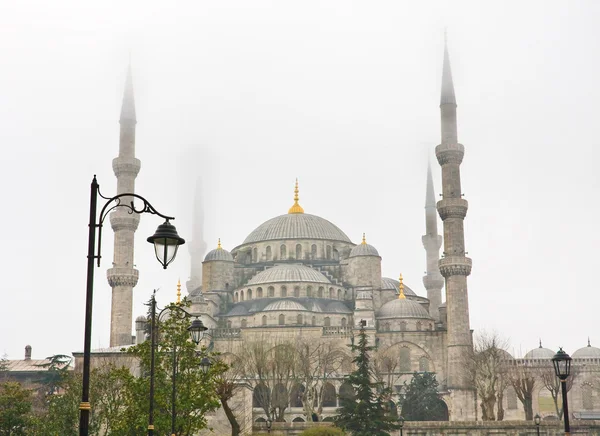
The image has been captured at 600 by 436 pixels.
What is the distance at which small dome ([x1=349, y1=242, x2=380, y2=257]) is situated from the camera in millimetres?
68875

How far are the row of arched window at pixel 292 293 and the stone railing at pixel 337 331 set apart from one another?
450cm

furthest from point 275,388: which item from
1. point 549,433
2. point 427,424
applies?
point 549,433

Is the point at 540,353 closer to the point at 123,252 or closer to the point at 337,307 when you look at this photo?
the point at 337,307

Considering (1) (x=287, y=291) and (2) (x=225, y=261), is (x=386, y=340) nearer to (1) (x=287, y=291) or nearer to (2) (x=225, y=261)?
(1) (x=287, y=291)

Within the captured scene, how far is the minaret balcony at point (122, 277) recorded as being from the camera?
5944cm

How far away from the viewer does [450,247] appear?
2288 inches

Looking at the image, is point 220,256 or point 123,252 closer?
point 123,252

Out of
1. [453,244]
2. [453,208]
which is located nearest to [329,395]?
[453,244]

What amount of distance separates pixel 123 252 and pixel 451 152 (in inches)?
940

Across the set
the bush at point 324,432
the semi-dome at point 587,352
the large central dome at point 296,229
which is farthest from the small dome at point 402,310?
the bush at point 324,432

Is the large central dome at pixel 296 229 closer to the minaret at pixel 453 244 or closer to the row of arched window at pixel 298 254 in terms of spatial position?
the row of arched window at pixel 298 254

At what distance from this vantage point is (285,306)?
6197cm

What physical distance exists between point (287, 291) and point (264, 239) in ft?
32.8

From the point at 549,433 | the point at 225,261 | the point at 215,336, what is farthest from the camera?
the point at 225,261
